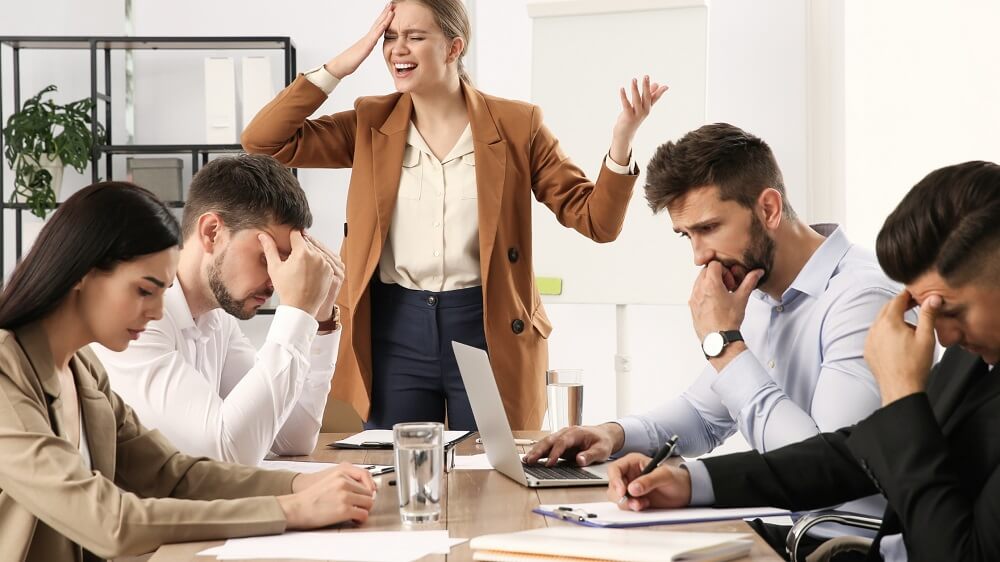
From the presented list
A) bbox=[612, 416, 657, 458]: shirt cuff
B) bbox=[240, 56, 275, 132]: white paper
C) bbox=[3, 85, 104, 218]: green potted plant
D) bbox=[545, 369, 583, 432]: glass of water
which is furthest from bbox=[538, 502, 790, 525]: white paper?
bbox=[3, 85, 104, 218]: green potted plant

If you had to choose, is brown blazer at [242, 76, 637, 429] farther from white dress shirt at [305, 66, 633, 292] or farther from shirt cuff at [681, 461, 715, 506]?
shirt cuff at [681, 461, 715, 506]

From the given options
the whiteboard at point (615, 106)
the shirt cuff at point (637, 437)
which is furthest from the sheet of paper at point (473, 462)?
the whiteboard at point (615, 106)

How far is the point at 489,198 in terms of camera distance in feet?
8.41

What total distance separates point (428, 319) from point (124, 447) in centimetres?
101

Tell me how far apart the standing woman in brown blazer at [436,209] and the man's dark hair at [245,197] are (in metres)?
0.48

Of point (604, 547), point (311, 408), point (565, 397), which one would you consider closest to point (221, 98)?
point (311, 408)

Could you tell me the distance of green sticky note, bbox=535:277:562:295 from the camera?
370 centimetres

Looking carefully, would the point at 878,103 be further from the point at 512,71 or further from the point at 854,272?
the point at 854,272

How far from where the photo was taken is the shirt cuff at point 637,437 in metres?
1.89

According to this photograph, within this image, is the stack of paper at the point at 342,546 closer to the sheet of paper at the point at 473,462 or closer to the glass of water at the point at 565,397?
the sheet of paper at the point at 473,462

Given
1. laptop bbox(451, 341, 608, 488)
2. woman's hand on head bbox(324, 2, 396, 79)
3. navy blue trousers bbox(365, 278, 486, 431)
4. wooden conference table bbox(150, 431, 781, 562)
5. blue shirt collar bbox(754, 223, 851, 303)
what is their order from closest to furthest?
wooden conference table bbox(150, 431, 781, 562) → laptop bbox(451, 341, 608, 488) → blue shirt collar bbox(754, 223, 851, 303) → navy blue trousers bbox(365, 278, 486, 431) → woman's hand on head bbox(324, 2, 396, 79)

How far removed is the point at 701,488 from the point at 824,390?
35cm

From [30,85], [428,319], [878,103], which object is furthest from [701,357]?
[30,85]

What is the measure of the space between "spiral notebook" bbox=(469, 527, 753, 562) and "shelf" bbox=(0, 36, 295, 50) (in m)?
3.22
